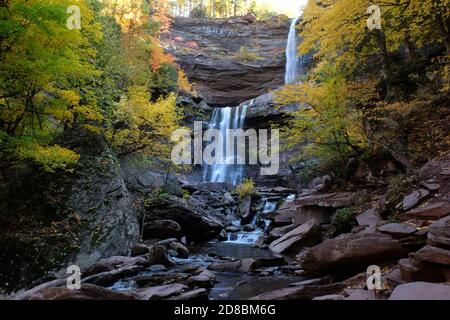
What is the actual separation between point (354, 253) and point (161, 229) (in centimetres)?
971

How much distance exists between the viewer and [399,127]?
1205 cm

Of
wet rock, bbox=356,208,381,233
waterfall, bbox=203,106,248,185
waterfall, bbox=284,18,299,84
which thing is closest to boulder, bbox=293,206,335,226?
wet rock, bbox=356,208,381,233

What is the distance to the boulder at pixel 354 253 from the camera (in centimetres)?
→ 727

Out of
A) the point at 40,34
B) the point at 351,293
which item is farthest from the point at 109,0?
the point at 351,293

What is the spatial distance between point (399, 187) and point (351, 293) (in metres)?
5.00

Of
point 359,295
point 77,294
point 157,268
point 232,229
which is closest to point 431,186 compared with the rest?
point 359,295

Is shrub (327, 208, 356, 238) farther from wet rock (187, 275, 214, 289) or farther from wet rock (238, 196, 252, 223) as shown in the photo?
wet rock (238, 196, 252, 223)

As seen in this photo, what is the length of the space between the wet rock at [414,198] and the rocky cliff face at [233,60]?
106 ft

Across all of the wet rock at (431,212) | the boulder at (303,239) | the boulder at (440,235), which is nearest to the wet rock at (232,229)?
the boulder at (303,239)

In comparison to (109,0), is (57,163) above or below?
below

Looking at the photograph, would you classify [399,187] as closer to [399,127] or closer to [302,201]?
[399,127]

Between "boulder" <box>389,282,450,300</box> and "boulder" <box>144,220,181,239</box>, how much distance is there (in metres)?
11.8

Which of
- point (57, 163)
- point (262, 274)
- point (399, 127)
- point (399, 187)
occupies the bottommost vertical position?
point (262, 274)

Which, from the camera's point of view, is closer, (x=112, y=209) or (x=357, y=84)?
(x=112, y=209)
